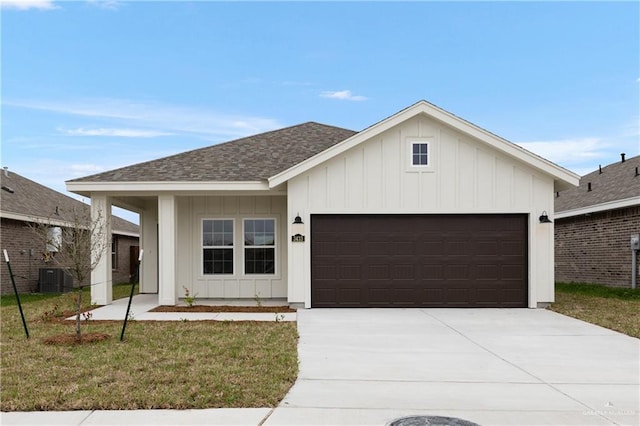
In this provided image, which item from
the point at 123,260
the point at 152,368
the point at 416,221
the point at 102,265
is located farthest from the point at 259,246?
the point at 123,260

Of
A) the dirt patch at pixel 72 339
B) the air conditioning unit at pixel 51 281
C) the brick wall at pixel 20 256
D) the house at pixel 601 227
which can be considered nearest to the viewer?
the dirt patch at pixel 72 339

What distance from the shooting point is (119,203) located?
1644 centimetres

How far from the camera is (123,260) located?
1113 inches

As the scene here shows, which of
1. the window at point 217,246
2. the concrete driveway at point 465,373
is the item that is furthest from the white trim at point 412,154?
the window at point 217,246

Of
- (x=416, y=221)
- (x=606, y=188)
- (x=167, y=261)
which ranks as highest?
(x=606, y=188)

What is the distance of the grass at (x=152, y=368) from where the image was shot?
5703 millimetres

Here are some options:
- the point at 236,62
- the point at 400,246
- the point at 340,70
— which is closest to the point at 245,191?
the point at 400,246

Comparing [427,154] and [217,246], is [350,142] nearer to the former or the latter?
[427,154]

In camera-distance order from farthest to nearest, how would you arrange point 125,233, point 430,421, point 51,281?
point 125,233
point 51,281
point 430,421

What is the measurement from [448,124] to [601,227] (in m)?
10.2

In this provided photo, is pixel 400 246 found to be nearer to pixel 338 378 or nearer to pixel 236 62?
pixel 338 378

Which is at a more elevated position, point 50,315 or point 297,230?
point 297,230

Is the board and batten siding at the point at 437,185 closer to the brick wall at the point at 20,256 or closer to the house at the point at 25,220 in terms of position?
the house at the point at 25,220

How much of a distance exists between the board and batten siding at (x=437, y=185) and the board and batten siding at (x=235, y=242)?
228 centimetres
